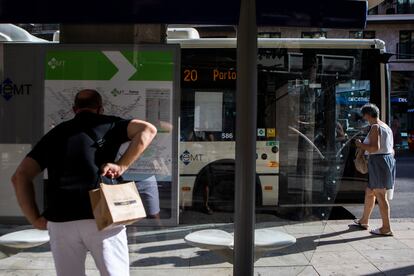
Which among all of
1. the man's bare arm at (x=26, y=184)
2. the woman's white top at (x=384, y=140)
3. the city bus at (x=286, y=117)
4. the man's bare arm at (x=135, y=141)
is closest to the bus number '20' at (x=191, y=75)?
the city bus at (x=286, y=117)

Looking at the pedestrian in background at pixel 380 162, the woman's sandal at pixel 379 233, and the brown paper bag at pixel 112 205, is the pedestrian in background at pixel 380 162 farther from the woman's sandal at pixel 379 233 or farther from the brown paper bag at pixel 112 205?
the brown paper bag at pixel 112 205

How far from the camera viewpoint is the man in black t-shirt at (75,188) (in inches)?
116

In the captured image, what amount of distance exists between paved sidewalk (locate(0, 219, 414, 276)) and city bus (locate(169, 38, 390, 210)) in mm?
658

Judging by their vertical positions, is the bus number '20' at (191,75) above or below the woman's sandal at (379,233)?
above

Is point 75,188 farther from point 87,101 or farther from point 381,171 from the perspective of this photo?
point 381,171

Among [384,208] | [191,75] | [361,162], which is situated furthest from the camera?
[361,162]

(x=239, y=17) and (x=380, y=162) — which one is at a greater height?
(x=239, y=17)

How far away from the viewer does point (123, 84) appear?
468cm

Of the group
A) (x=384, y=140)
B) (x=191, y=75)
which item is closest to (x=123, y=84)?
(x=191, y=75)

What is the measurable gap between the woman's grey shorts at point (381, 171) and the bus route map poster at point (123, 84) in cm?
335

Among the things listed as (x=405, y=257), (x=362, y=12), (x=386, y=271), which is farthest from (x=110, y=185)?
(x=405, y=257)

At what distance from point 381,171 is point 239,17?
390 centimetres

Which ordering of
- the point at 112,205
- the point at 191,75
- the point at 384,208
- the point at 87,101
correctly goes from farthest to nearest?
1. the point at 191,75
2. the point at 384,208
3. the point at 87,101
4. the point at 112,205

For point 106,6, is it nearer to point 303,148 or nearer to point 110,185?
point 110,185
